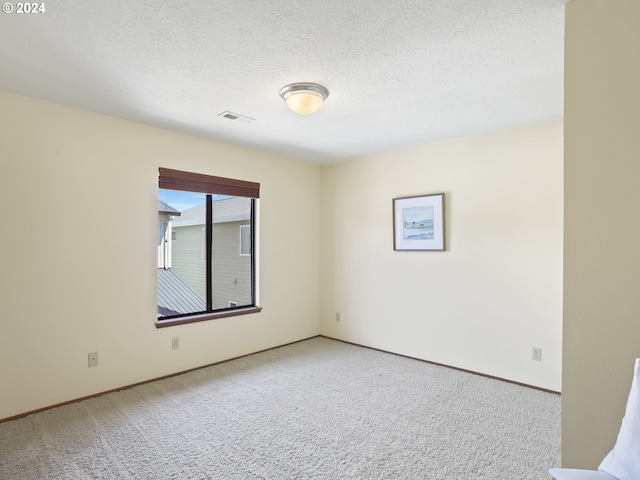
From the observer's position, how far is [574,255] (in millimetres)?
1624

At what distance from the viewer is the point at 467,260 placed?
12.0 feet

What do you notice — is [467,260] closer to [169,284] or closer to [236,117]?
[236,117]

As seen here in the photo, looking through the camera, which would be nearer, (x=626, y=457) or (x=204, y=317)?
(x=626, y=457)

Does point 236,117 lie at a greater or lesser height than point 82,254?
greater

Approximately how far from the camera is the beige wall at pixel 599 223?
4.89 feet

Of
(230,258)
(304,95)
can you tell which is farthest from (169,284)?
(304,95)

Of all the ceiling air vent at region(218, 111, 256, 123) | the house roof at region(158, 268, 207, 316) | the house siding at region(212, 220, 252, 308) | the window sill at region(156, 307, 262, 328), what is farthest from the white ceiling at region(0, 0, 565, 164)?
the window sill at region(156, 307, 262, 328)

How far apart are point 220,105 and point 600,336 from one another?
288 cm

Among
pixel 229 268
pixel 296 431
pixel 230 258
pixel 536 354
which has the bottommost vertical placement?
pixel 296 431

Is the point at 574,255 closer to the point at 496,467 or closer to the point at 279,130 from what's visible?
the point at 496,467

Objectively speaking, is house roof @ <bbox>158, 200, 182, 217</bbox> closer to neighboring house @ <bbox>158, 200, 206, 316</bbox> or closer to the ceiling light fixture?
neighboring house @ <bbox>158, 200, 206, 316</bbox>

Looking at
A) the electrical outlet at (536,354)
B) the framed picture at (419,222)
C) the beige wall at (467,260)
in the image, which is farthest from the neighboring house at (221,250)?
the electrical outlet at (536,354)

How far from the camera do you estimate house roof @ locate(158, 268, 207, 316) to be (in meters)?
3.55

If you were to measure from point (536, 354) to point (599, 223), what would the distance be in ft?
6.94
